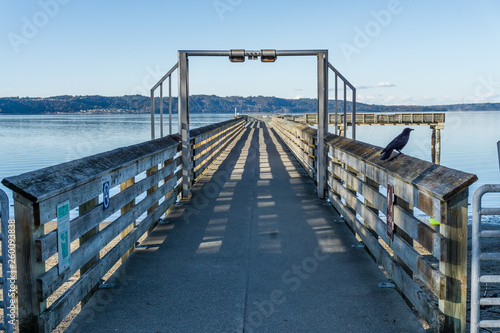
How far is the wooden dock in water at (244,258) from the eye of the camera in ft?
10.9

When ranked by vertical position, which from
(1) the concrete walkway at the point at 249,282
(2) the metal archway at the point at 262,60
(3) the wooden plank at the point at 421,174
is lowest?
(1) the concrete walkway at the point at 249,282

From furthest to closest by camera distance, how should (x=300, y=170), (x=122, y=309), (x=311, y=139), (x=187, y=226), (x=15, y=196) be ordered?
(x=300, y=170) → (x=311, y=139) → (x=187, y=226) → (x=122, y=309) → (x=15, y=196)

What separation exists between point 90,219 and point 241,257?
195cm

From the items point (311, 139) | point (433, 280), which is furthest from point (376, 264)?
point (311, 139)

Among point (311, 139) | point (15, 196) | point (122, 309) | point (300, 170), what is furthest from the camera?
point (300, 170)

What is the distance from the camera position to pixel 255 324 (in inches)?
152

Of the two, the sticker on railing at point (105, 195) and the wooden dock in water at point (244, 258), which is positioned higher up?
the sticker on railing at point (105, 195)


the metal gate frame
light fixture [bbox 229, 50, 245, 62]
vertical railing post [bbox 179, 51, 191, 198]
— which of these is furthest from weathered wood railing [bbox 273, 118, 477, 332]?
vertical railing post [bbox 179, 51, 191, 198]

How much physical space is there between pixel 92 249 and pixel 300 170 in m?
10.1

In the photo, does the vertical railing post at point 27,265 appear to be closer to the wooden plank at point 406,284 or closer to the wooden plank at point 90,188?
the wooden plank at point 90,188

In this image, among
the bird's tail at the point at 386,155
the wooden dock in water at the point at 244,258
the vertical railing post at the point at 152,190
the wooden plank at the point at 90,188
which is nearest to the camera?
the wooden dock in water at the point at 244,258

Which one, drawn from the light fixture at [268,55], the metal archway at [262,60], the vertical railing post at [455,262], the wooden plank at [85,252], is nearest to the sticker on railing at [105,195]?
the wooden plank at [85,252]

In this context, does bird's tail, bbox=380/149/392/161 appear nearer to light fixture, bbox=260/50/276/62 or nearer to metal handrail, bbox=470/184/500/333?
metal handrail, bbox=470/184/500/333

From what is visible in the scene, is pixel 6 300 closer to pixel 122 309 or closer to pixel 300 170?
pixel 122 309
